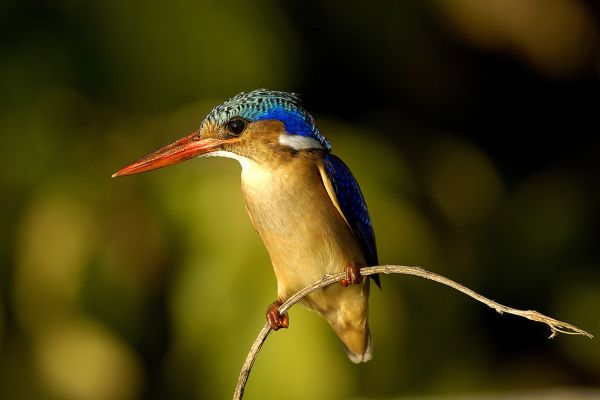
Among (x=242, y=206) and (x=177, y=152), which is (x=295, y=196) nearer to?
(x=177, y=152)

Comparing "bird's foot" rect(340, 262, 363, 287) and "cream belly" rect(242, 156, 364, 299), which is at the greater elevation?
"cream belly" rect(242, 156, 364, 299)

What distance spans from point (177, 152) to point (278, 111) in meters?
0.18

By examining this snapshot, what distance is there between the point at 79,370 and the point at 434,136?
227 cm

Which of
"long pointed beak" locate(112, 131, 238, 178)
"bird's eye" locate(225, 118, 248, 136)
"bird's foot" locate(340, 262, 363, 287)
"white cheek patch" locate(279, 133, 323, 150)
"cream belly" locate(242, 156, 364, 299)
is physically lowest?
"bird's foot" locate(340, 262, 363, 287)

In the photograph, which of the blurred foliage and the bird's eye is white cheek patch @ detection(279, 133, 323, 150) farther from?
the blurred foliage

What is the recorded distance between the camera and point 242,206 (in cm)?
376

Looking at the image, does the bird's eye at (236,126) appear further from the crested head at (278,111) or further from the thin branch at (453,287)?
the thin branch at (453,287)

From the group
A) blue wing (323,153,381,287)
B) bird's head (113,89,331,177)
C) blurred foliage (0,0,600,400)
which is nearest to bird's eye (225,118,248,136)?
bird's head (113,89,331,177)

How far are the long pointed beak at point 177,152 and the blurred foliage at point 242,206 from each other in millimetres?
2484

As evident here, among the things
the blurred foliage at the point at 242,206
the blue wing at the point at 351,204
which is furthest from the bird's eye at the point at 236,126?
the blurred foliage at the point at 242,206

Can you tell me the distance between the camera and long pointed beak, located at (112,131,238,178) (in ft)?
2.73

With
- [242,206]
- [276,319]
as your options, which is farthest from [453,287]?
[242,206]

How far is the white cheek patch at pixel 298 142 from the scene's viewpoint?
3.50ft

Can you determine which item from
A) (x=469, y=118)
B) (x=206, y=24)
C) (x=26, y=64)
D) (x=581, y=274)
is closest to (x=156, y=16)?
(x=206, y=24)
